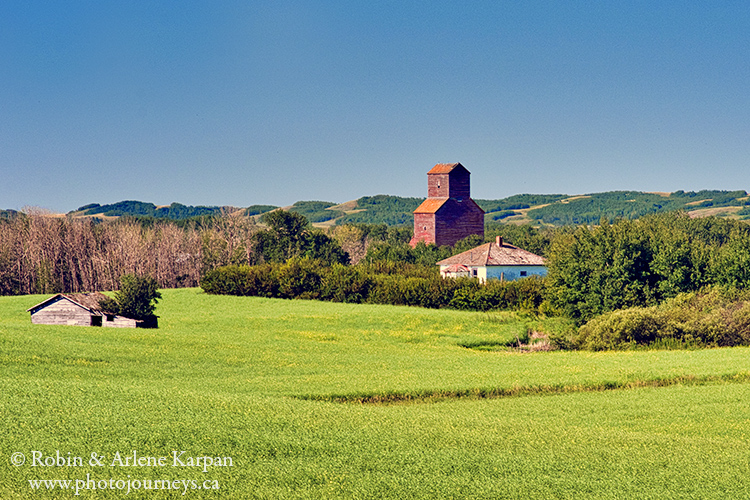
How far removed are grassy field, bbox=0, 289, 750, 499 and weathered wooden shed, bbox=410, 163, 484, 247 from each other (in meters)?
68.2

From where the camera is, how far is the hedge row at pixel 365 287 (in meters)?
62.1

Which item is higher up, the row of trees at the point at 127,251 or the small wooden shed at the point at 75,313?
the row of trees at the point at 127,251

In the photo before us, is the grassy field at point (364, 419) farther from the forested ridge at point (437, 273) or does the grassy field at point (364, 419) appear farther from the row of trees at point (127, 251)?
the row of trees at point (127, 251)

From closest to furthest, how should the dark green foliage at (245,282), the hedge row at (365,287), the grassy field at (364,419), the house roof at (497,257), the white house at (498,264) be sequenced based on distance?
the grassy field at (364,419) < the hedge row at (365,287) < the dark green foliage at (245,282) < the white house at (498,264) < the house roof at (497,257)

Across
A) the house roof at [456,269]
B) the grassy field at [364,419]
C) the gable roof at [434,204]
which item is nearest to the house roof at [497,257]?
the house roof at [456,269]

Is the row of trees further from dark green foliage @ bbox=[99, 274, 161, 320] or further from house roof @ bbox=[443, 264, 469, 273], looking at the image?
dark green foliage @ bbox=[99, 274, 161, 320]

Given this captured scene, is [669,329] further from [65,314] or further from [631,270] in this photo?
[65,314]

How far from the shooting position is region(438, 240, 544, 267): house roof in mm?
76000

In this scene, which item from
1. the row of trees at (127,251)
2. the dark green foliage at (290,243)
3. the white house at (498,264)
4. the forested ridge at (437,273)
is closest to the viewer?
the forested ridge at (437,273)

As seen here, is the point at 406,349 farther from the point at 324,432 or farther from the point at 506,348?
the point at 324,432

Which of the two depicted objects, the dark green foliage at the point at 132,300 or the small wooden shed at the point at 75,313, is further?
the dark green foliage at the point at 132,300

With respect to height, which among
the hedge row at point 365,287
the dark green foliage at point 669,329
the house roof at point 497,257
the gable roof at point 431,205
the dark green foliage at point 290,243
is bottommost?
the dark green foliage at point 669,329

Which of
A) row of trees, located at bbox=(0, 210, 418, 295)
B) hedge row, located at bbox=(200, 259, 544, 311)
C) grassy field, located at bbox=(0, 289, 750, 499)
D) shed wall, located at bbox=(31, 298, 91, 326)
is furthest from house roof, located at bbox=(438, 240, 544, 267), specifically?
shed wall, located at bbox=(31, 298, 91, 326)

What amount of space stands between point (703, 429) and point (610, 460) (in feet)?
21.0
